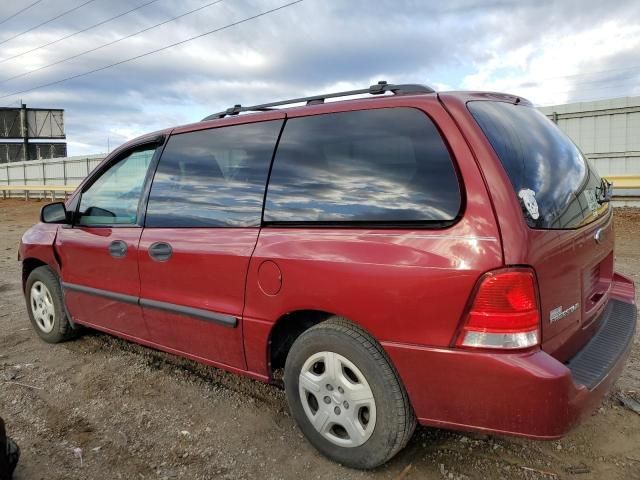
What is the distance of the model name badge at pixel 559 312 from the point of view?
2160mm

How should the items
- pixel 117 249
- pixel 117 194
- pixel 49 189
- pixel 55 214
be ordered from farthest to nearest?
1. pixel 49 189
2. pixel 55 214
3. pixel 117 194
4. pixel 117 249

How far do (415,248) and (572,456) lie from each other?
1.41 m

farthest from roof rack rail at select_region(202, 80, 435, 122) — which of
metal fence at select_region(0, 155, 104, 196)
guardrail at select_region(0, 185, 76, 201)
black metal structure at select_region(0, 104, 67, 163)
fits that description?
black metal structure at select_region(0, 104, 67, 163)

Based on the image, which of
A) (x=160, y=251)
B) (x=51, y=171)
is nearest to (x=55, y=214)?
(x=160, y=251)

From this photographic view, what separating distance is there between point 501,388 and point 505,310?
0.31m

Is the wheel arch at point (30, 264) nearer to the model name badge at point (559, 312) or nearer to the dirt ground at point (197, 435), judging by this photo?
the dirt ground at point (197, 435)

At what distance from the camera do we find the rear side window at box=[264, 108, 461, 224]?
7.36 feet

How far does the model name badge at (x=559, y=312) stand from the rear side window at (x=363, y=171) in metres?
0.59

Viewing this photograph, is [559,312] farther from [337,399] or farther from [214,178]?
[214,178]

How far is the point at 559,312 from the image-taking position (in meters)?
2.22

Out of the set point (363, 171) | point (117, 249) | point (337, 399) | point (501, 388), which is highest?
point (363, 171)

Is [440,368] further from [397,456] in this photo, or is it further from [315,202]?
[315,202]

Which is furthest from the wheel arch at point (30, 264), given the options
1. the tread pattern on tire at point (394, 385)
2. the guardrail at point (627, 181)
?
the guardrail at point (627, 181)

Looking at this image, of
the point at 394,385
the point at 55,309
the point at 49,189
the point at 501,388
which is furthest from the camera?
the point at 49,189
